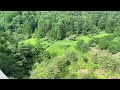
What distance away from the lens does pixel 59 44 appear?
219 inches

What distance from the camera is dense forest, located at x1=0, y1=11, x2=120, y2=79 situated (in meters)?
5.55

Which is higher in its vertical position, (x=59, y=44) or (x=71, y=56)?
(x=59, y=44)

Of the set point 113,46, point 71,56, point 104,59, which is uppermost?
point 113,46

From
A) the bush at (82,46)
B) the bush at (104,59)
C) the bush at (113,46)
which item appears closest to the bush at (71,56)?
the bush at (82,46)

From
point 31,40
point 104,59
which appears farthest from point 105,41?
point 31,40

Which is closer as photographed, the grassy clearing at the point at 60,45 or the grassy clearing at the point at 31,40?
the grassy clearing at the point at 60,45

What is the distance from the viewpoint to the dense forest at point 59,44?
5547mm

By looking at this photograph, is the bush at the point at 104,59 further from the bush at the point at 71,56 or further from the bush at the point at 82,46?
the bush at the point at 71,56

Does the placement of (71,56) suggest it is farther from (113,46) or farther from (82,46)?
(113,46)
